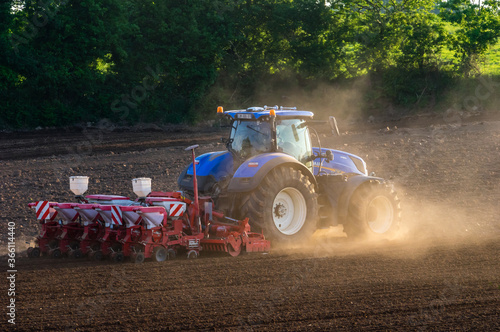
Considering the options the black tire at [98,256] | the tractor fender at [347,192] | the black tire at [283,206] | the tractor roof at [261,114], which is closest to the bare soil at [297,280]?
the black tire at [98,256]

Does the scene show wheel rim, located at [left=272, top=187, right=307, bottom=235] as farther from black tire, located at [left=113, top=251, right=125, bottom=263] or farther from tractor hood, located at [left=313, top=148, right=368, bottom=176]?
black tire, located at [left=113, top=251, right=125, bottom=263]

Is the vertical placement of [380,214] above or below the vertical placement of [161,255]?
above

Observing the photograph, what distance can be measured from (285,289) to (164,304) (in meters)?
1.36

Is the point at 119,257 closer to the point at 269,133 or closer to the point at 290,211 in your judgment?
the point at 290,211

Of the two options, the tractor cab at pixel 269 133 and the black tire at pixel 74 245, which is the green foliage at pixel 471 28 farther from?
the black tire at pixel 74 245

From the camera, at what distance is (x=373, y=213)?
10.2 m

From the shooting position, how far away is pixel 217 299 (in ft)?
20.4

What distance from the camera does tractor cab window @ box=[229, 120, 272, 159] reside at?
9492mm

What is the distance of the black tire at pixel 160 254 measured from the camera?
8.10 metres

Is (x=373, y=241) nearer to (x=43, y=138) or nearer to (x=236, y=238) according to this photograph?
(x=236, y=238)

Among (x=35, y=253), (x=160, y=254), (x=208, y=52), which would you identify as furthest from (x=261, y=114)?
(x=208, y=52)

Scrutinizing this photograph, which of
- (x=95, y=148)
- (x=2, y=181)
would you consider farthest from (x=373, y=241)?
(x=95, y=148)

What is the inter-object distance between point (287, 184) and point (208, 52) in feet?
65.1

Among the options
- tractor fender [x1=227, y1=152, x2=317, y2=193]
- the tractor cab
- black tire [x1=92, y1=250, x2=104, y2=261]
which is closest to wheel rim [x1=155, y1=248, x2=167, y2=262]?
black tire [x1=92, y1=250, x2=104, y2=261]
